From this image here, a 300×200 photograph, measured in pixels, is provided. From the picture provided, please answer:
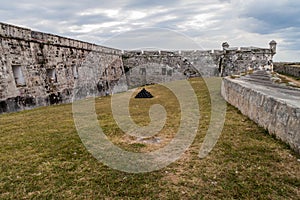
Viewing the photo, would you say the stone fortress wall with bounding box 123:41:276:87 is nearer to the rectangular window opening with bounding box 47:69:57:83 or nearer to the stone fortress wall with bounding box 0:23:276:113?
the stone fortress wall with bounding box 0:23:276:113

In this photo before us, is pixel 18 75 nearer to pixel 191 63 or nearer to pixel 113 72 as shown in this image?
pixel 113 72

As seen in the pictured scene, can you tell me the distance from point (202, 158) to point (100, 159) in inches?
59.3

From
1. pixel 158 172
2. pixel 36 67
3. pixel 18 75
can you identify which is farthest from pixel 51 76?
pixel 158 172

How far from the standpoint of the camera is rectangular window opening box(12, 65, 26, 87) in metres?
9.36

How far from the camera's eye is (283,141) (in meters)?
3.69

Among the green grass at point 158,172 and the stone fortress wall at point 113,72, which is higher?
the stone fortress wall at point 113,72

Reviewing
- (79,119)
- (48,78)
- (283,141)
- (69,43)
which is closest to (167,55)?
(69,43)

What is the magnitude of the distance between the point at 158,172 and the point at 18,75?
28.4 feet

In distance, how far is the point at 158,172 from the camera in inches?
120

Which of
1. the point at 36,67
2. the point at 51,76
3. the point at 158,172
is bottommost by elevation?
the point at 158,172

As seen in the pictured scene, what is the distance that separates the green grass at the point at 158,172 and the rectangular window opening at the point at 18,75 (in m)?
5.84

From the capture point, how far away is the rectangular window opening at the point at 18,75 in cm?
936

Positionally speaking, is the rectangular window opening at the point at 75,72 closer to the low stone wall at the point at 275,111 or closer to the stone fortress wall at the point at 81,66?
the stone fortress wall at the point at 81,66

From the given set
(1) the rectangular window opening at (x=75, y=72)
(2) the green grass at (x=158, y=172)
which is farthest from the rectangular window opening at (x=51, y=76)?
(2) the green grass at (x=158, y=172)
